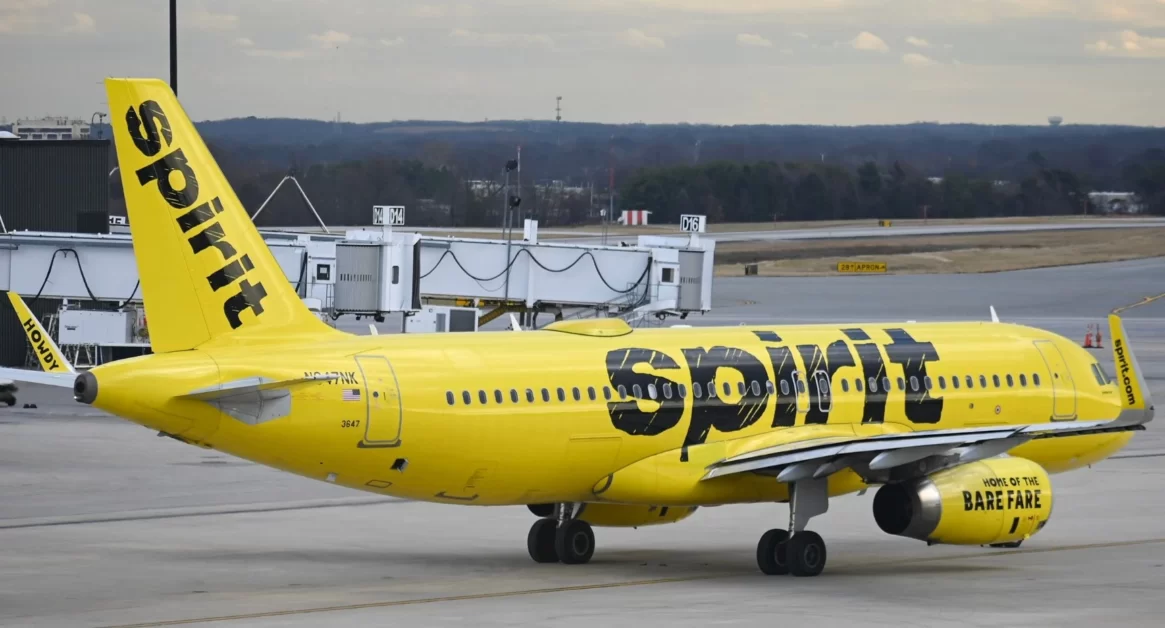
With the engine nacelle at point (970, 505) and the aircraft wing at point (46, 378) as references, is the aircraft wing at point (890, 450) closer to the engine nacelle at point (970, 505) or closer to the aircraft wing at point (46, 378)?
the engine nacelle at point (970, 505)

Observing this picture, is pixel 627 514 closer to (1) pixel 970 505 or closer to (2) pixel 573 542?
(2) pixel 573 542

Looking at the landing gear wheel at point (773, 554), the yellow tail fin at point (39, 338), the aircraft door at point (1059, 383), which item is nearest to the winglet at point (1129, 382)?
the aircraft door at point (1059, 383)

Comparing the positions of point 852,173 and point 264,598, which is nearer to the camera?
point 264,598

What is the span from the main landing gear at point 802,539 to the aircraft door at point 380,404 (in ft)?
19.5

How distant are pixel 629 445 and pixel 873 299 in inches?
3249

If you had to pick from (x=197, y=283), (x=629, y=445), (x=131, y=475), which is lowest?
(x=131, y=475)

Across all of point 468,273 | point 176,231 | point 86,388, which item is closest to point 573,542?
point 176,231

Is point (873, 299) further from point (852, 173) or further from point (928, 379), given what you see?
point (928, 379)

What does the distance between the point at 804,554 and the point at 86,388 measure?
1033 centimetres

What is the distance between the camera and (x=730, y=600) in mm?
23516

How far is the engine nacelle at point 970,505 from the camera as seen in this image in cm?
2552

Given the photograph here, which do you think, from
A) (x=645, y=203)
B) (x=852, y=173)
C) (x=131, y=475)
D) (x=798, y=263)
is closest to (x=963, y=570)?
(x=131, y=475)

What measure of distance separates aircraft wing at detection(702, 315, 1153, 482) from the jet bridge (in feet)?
111

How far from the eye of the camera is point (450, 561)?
27.6 m
